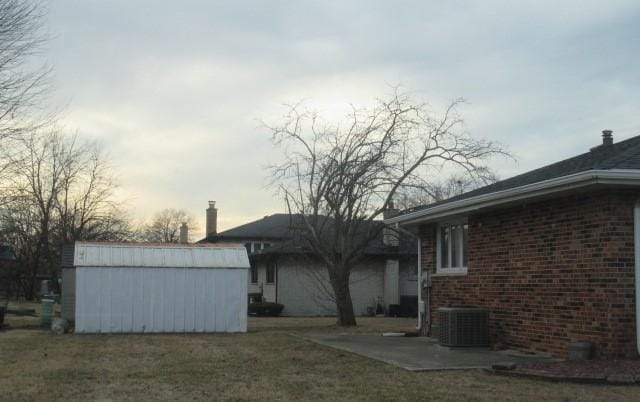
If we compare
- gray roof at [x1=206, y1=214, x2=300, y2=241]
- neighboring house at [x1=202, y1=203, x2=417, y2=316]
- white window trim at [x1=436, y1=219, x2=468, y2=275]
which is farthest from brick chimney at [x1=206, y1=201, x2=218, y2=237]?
white window trim at [x1=436, y1=219, x2=468, y2=275]

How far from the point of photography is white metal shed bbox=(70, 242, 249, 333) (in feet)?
63.4

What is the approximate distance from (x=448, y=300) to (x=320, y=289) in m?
19.3

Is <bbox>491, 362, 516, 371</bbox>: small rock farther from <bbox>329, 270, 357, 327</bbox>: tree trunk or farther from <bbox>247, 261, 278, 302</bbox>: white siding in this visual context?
<bbox>247, 261, 278, 302</bbox>: white siding

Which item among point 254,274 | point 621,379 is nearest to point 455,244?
point 621,379

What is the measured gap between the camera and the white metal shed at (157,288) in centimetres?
1931

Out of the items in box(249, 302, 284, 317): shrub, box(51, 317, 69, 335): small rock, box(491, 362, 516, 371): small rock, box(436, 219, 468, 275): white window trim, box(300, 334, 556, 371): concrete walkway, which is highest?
box(436, 219, 468, 275): white window trim

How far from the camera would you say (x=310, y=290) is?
3544 centimetres

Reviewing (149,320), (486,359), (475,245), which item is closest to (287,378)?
(486,359)

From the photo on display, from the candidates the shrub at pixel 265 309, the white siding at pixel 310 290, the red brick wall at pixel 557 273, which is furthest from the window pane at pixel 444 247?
the white siding at pixel 310 290

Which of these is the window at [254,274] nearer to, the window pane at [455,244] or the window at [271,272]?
the window at [271,272]

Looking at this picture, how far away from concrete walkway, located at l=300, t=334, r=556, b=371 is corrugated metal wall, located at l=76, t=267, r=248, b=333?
4839 millimetres

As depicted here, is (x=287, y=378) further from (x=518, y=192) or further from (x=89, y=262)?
(x=89, y=262)

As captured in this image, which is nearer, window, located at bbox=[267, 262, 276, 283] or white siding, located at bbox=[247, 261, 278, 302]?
window, located at bbox=[267, 262, 276, 283]

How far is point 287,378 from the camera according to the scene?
1017cm
